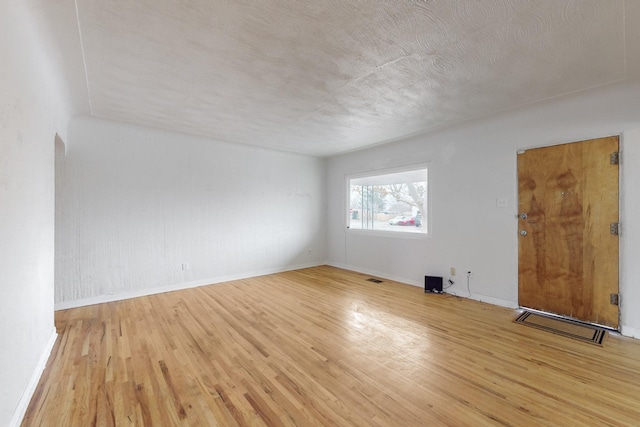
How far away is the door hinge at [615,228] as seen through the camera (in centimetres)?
283

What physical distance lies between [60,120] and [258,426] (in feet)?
12.2

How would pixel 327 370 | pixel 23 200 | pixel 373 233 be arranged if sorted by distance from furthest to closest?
pixel 373 233 < pixel 327 370 < pixel 23 200

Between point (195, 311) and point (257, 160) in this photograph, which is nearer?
point (195, 311)

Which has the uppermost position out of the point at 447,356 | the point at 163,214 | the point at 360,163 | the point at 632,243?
the point at 360,163

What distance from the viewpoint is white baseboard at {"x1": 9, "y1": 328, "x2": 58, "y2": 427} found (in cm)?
162

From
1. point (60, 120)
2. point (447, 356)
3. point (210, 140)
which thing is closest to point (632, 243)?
point (447, 356)

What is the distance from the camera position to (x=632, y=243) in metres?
2.76

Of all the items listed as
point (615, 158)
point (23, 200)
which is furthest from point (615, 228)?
point (23, 200)

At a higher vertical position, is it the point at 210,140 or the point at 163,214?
the point at 210,140

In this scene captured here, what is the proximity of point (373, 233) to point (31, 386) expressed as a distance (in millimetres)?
4813

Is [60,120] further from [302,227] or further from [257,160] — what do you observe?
[302,227]

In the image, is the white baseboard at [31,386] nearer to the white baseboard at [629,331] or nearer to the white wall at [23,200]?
the white wall at [23,200]

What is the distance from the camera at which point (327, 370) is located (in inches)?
86.7

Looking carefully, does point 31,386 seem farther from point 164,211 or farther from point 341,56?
point 341,56
